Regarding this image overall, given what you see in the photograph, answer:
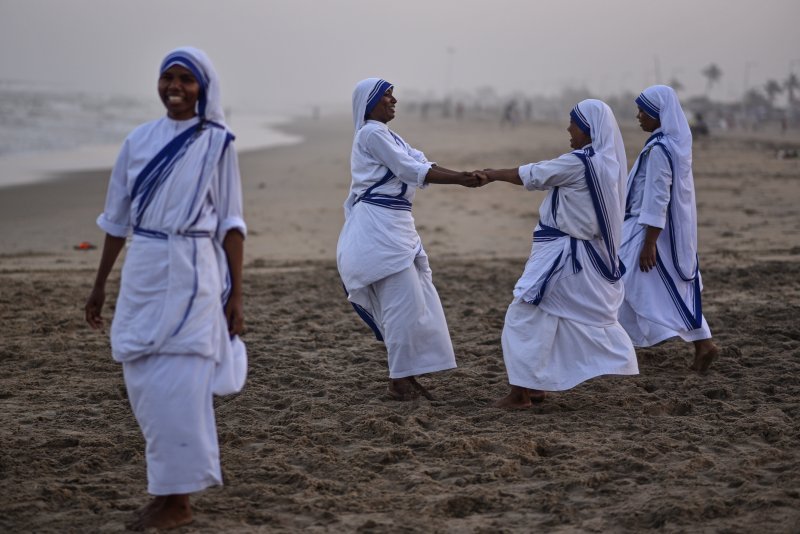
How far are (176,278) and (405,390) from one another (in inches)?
94.1

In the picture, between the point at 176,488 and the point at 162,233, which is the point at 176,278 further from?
the point at 176,488

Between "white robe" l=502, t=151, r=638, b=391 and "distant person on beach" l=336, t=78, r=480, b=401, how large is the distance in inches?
20.6

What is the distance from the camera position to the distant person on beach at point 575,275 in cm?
536

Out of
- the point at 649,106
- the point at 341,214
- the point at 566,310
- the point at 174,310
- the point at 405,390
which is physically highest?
the point at 649,106

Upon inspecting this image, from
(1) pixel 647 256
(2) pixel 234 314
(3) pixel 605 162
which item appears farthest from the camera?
(1) pixel 647 256

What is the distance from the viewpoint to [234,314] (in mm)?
3877

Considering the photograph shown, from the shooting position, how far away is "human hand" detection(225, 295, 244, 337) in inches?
152

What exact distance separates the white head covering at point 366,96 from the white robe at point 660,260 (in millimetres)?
1793

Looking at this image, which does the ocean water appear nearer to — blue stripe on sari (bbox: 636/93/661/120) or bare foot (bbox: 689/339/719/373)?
blue stripe on sari (bbox: 636/93/661/120)

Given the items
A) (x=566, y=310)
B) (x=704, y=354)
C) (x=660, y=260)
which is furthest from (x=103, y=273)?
(x=704, y=354)

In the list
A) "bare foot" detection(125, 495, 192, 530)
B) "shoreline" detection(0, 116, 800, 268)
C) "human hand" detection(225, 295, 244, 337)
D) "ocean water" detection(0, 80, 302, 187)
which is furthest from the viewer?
"ocean water" detection(0, 80, 302, 187)

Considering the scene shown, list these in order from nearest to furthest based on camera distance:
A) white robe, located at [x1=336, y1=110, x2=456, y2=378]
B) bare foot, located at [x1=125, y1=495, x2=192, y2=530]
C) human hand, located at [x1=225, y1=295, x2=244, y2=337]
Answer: bare foot, located at [x1=125, y1=495, x2=192, y2=530]
human hand, located at [x1=225, y1=295, x2=244, y2=337]
white robe, located at [x1=336, y1=110, x2=456, y2=378]

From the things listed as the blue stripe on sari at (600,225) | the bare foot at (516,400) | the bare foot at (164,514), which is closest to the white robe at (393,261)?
the bare foot at (516,400)

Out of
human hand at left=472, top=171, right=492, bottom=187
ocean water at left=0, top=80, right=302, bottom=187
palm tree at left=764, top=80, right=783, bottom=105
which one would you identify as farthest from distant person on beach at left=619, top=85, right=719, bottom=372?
palm tree at left=764, top=80, right=783, bottom=105
